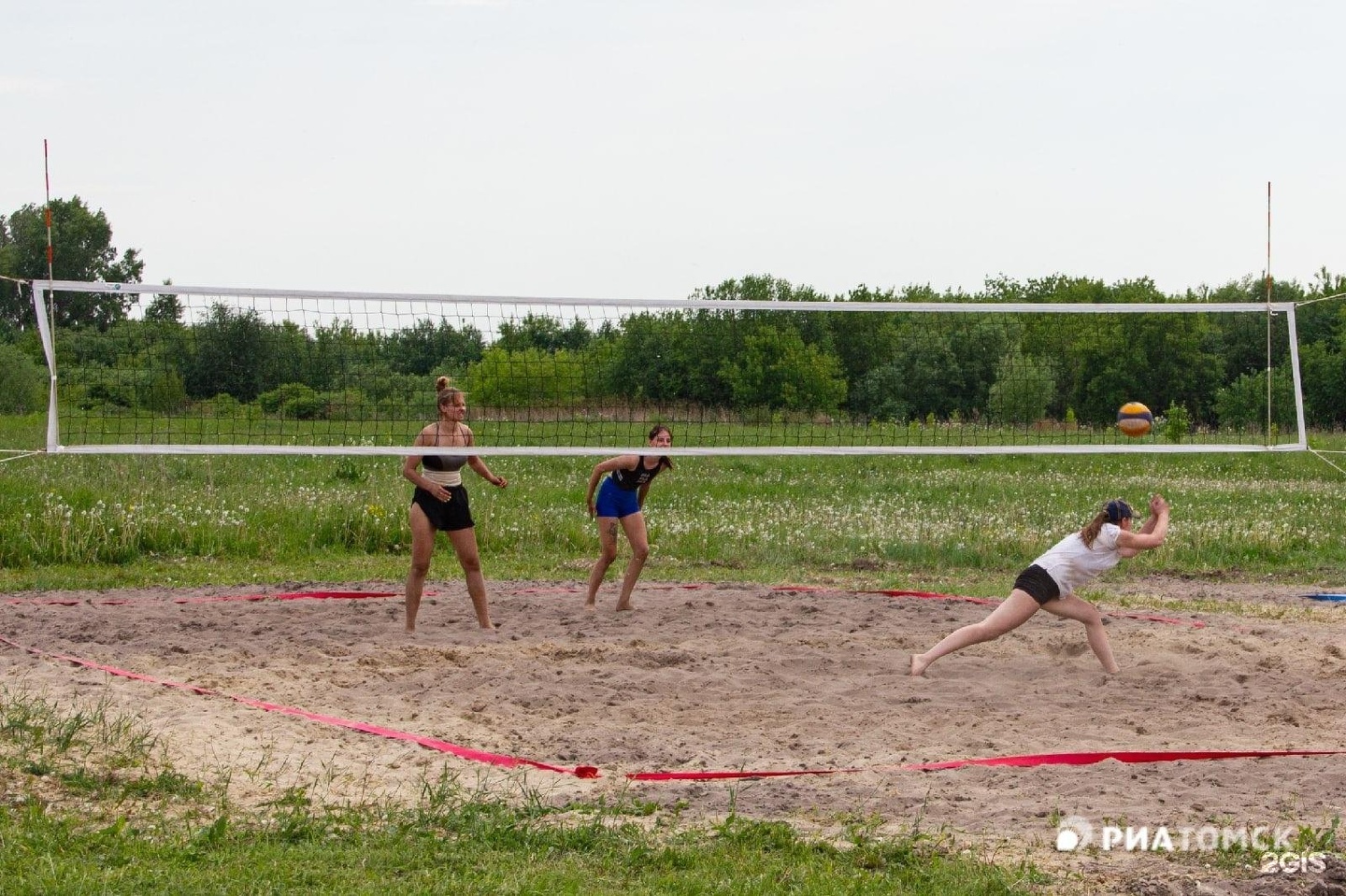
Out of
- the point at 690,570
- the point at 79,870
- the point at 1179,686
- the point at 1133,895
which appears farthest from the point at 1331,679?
the point at 79,870

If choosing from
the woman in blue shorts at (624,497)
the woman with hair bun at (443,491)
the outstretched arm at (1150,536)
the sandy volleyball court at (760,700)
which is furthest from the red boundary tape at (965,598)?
the woman with hair bun at (443,491)

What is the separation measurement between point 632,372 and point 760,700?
410 centimetres

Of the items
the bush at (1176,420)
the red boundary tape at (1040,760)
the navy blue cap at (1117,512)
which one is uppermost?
the bush at (1176,420)

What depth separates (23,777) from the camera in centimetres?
585

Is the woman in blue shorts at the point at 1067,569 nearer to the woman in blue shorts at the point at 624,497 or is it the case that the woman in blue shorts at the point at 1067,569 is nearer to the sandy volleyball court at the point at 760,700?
the sandy volleyball court at the point at 760,700

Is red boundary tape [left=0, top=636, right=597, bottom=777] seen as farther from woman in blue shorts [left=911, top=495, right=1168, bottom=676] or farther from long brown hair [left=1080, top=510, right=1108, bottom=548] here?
long brown hair [left=1080, top=510, right=1108, bottom=548]

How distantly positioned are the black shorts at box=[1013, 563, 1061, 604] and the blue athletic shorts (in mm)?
3468

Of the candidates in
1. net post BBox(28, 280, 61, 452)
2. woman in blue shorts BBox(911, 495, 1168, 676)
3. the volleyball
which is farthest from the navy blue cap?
net post BBox(28, 280, 61, 452)

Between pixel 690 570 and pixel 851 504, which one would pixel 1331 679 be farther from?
pixel 851 504

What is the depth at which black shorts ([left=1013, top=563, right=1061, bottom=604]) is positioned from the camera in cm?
787

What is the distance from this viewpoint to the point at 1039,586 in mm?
7875

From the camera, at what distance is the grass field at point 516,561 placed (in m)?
4.77

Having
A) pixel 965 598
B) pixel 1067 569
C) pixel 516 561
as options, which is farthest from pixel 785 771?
pixel 516 561

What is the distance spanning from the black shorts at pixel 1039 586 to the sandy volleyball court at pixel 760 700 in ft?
1.96
